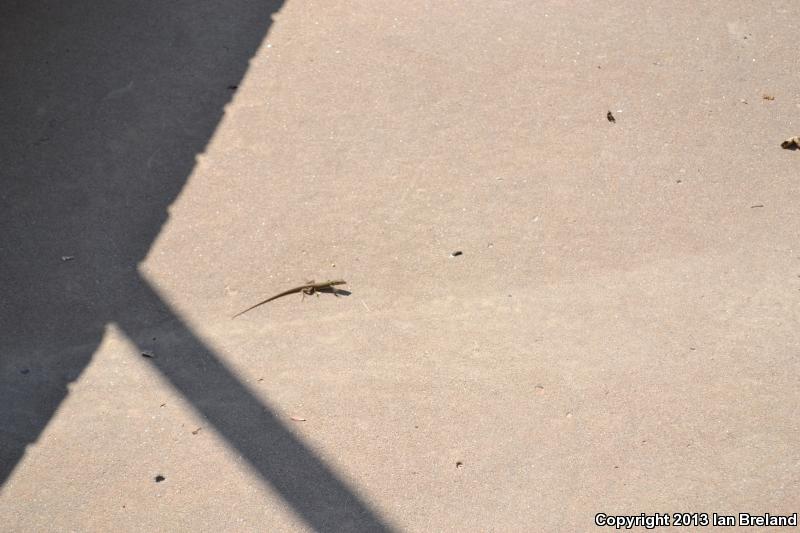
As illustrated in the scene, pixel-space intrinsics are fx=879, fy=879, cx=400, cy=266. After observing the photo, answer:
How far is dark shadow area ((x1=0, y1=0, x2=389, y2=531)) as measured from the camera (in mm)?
5090

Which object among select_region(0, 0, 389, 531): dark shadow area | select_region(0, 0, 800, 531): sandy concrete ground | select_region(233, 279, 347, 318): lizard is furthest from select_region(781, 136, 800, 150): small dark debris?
select_region(0, 0, 389, 531): dark shadow area

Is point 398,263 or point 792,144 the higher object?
point 792,144

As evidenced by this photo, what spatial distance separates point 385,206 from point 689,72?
274 cm

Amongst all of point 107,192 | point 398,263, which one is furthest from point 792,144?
point 107,192

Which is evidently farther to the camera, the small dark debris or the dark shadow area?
the small dark debris

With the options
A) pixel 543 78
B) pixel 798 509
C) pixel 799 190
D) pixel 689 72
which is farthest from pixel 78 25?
pixel 798 509

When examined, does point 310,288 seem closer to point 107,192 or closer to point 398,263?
point 398,263

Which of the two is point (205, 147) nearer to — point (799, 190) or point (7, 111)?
point (7, 111)

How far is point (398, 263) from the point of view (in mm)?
5797

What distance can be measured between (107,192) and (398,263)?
2195 millimetres

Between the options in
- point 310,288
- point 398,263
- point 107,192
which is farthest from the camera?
point 107,192

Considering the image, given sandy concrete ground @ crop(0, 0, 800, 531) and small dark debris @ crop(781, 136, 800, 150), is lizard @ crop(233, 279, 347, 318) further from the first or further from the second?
small dark debris @ crop(781, 136, 800, 150)

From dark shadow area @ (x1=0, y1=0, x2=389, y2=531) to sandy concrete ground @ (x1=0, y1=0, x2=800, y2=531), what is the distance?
2 cm

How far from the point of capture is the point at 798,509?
15.0 ft
